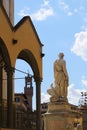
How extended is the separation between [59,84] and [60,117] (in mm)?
1992

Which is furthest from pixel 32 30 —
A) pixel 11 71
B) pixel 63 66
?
pixel 63 66

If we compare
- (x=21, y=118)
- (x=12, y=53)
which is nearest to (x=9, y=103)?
(x=12, y=53)

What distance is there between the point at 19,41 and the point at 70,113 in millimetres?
9065

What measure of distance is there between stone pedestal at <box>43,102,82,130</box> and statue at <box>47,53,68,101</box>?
442 mm

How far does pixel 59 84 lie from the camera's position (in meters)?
29.0

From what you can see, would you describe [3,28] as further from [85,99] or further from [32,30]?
[85,99]

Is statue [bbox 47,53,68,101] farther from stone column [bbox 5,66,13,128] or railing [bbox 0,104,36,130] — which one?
stone column [bbox 5,66,13,128]

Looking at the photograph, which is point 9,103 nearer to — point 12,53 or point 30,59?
point 12,53

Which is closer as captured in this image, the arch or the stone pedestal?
the arch

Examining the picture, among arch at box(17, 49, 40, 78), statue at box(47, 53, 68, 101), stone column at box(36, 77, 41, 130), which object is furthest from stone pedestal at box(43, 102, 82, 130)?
arch at box(17, 49, 40, 78)

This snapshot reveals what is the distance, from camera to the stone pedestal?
92.4ft

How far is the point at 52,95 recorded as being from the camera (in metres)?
29.1

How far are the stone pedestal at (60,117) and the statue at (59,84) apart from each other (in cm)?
44

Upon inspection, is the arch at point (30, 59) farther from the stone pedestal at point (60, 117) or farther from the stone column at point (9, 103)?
the stone pedestal at point (60, 117)
